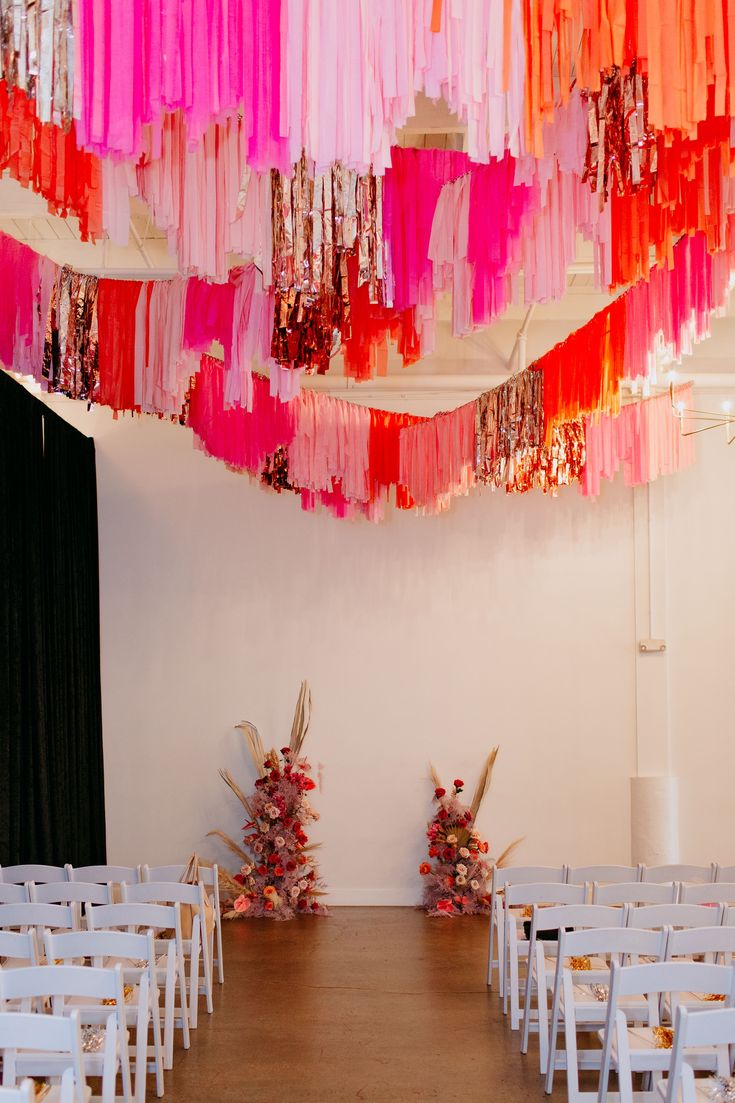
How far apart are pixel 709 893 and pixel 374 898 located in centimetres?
426

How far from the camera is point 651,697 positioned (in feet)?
31.8

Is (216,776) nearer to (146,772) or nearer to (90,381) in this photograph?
(146,772)

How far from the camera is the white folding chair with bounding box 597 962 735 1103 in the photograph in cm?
374

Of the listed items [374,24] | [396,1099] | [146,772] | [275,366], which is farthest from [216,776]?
[374,24]

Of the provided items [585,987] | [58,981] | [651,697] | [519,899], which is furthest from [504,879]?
[651,697]

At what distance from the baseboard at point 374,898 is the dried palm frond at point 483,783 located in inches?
35.9

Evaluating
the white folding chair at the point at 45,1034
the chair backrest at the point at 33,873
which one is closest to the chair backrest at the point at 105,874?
the chair backrest at the point at 33,873

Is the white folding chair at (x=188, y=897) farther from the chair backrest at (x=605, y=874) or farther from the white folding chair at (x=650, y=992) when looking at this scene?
the white folding chair at (x=650, y=992)

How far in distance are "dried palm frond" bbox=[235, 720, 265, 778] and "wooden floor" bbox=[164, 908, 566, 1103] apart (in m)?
1.52

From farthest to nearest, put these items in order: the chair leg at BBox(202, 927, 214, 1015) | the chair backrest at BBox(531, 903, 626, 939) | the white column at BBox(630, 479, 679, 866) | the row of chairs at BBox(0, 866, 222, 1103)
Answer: the white column at BBox(630, 479, 679, 866)
the chair leg at BBox(202, 927, 214, 1015)
the chair backrest at BBox(531, 903, 626, 939)
the row of chairs at BBox(0, 866, 222, 1103)

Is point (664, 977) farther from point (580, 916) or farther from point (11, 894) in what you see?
point (11, 894)

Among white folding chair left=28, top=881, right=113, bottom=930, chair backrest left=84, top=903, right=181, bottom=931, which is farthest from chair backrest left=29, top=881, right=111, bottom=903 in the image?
chair backrest left=84, top=903, right=181, bottom=931

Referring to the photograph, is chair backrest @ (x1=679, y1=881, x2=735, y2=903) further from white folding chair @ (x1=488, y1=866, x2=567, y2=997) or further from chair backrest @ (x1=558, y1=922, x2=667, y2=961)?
chair backrest @ (x1=558, y1=922, x2=667, y2=961)

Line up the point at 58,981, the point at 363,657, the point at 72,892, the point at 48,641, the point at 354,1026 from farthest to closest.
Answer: the point at 363,657 < the point at 48,641 < the point at 354,1026 < the point at 72,892 < the point at 58,981
